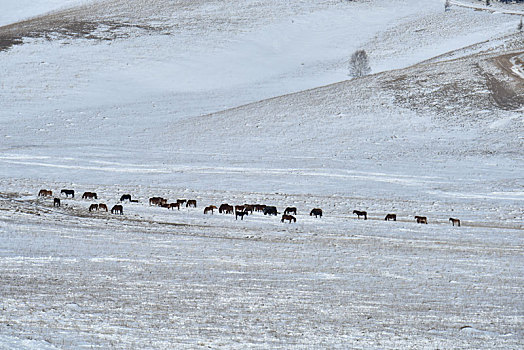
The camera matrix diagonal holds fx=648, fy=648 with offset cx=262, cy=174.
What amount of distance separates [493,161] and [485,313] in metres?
33.6

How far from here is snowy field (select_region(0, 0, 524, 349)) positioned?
625 inches

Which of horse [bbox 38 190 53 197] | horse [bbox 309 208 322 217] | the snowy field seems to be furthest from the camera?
horse [bbox 38 190 53 197]

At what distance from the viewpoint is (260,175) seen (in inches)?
1758

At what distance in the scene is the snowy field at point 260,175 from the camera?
15.9 m

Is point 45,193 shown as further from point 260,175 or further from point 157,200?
point 260,175

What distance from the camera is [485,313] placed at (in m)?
16.6

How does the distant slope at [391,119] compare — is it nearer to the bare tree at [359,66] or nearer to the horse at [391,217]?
the bare tree at [359,66]

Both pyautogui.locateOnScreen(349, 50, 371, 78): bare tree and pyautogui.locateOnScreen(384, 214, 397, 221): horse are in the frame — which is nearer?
pyautogui.locateOnScreen(384, 214, 397, 221): horse

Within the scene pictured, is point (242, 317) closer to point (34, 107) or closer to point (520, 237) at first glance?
point (520, 237)

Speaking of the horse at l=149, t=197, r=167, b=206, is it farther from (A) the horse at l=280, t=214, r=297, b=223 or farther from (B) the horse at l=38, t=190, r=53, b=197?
(A) the horse at l=280, t=214, r=297, b=223

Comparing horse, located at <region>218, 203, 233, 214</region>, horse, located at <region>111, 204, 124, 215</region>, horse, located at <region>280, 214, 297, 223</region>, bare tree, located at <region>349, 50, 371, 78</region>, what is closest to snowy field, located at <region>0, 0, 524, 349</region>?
horse, located at <region>111, 204, 124, 215</region>

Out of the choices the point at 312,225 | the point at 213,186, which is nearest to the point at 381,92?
the point at 213,186

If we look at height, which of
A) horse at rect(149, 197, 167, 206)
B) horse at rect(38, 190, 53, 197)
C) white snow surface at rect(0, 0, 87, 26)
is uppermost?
white snow surface at rect(0, 0, 87, 26)

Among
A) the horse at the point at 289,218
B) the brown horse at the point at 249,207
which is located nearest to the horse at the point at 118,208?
the brown horse at the point at 249,207
